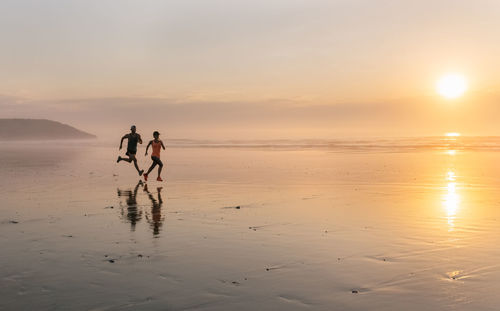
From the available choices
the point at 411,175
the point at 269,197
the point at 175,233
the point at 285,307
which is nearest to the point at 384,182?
the point at 411,175

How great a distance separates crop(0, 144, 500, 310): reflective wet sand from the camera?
6.02 m

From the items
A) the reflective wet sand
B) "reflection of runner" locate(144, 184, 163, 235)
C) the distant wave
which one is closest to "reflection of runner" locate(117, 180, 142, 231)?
the reflective wet sand

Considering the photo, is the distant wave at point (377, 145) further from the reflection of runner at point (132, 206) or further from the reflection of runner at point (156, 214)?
the reflection of runner at point (156, 214)

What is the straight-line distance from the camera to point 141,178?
76.2ft

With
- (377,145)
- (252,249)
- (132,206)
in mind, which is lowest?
(252,249)

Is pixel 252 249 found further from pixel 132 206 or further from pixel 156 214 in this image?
pixel 132 206

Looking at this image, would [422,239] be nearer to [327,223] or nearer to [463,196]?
[327,223]

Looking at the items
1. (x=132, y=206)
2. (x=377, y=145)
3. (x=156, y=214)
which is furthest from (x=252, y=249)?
(x=377, y=145)

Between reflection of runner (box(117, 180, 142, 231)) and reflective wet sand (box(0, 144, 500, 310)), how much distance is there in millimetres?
59

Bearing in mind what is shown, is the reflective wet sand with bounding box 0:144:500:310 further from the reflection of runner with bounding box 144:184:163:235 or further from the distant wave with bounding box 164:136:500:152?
the distant wave with bounding box 164:136:500:152

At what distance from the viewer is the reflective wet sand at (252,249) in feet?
19.8

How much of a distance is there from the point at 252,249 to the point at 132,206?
6588 millimetres

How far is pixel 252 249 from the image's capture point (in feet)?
28.0

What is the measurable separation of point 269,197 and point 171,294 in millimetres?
9500
